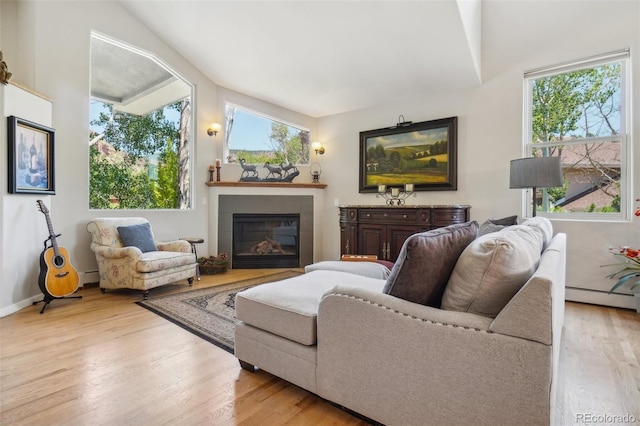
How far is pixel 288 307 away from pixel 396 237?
2748mm

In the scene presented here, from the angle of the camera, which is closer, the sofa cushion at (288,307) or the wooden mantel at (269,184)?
the sofa cushion at (288,307)

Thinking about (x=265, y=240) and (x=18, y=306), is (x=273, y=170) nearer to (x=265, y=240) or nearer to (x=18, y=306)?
(x=265, y=240)

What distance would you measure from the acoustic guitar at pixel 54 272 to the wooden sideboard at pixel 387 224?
3.19 meters

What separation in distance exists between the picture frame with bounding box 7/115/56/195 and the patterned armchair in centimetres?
64

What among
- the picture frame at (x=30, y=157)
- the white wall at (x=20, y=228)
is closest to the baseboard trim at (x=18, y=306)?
the white wall at (x=20, y=228)

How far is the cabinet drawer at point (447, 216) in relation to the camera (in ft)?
12.4

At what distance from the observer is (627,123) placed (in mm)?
3213

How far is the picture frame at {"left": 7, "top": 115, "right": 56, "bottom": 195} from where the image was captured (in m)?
2.82

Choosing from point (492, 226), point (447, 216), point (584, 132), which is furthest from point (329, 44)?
point (584, 132)

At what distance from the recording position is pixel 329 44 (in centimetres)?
A: 367

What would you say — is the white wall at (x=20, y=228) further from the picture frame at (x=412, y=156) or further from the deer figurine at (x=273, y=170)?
the picture frame at (x=412, y=156)

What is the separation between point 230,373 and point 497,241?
5.20ft

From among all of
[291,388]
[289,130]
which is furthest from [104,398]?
[289,130]

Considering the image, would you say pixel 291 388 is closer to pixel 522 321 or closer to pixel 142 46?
pixel 522 321
